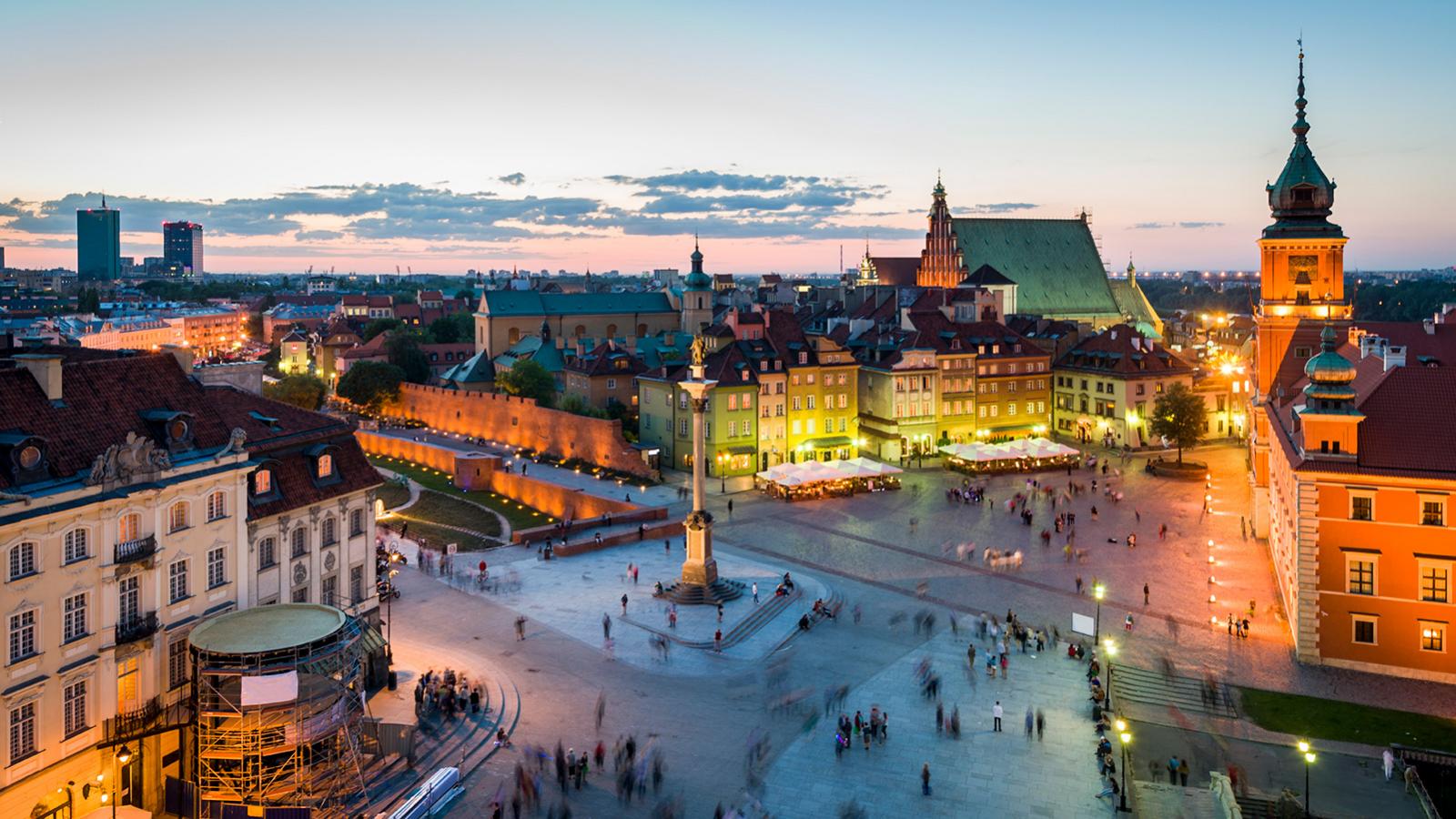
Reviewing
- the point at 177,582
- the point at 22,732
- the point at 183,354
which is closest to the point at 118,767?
the point at 22,732

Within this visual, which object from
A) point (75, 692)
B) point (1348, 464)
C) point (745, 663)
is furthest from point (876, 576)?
point (75, 692)

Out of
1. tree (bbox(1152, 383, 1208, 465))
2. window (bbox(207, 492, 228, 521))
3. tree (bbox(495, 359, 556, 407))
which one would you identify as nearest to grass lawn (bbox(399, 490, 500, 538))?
tree (bbox(495, 359, 556, 407))

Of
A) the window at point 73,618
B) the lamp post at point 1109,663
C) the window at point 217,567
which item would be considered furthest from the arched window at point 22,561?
the lamp post at point 1109,663

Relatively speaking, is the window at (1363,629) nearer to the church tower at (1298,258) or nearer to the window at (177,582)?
the church tower at (1298,258)

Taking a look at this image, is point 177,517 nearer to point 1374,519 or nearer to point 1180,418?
point 1374,519

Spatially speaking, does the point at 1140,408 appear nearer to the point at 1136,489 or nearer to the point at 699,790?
the point at 1136,489

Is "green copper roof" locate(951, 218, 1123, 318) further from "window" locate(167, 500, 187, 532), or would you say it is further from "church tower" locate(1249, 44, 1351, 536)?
"window" locate(167, 500, 187, 532)

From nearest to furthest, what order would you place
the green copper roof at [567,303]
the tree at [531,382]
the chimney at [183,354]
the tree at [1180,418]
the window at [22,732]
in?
the window at [22,732], the chimney at [183,354], the tree at [1180,418], the tree at [531,382], the green copper roof at [567,303]
